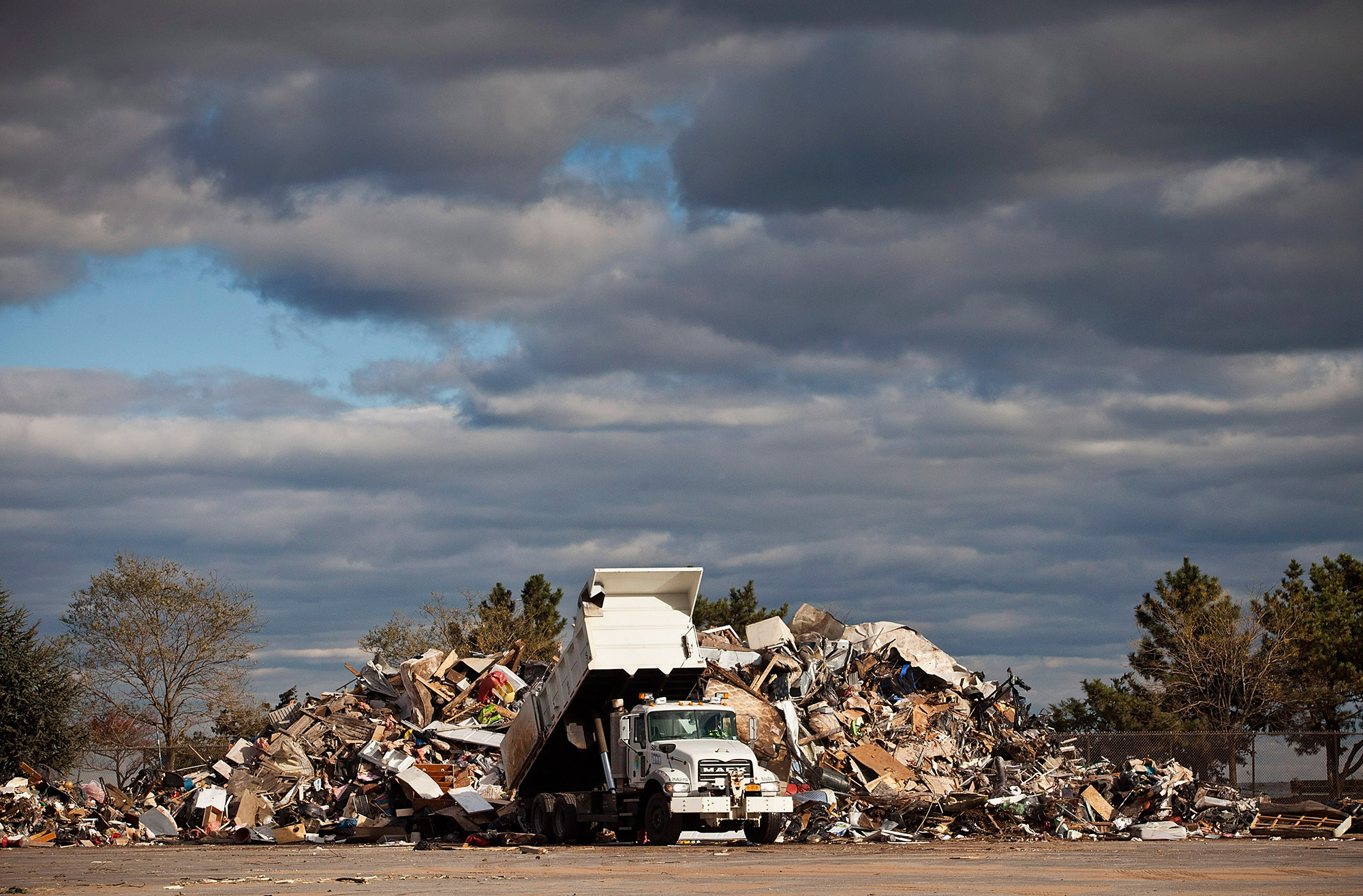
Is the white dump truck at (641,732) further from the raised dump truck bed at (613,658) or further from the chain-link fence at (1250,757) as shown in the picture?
the chain-link fence at (1250,757)

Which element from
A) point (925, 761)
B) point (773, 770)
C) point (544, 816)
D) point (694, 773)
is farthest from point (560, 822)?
point (925, 761)

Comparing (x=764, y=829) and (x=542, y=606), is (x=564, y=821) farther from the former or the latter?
(x=542, y=606)

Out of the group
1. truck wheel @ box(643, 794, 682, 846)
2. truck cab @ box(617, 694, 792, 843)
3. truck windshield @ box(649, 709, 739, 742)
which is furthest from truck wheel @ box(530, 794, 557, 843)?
truck windshield @ box(649, 709, 739, 742)

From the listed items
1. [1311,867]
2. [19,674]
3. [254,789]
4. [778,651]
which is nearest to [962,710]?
[778,651]

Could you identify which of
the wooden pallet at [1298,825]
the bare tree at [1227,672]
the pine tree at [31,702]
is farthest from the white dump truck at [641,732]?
the bare tree at [1227,672]

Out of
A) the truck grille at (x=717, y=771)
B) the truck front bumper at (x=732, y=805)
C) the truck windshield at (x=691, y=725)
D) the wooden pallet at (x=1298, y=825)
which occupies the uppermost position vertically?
the truck windshield at (x=691, y=725)

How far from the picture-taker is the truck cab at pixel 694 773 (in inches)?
799

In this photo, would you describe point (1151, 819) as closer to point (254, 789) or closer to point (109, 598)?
point (254, 789)

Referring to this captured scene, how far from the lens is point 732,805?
20.3 m

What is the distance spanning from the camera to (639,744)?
70.4 feet

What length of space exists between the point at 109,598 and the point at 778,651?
115 ft

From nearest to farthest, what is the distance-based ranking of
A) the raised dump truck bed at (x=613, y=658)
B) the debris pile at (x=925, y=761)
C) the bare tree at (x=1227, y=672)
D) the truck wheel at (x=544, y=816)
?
the raised dump truck bed at (x=613, y=658) < the truck wheel at (x=544, y=816) < the debris pile at (x=925, y=761) < the bare tree at (x=1227, y=672)

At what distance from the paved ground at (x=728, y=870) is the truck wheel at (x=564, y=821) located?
0.54 metres

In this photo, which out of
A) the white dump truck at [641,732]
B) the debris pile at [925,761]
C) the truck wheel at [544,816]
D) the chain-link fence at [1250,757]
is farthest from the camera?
the chain-link fence at [1250,757]
